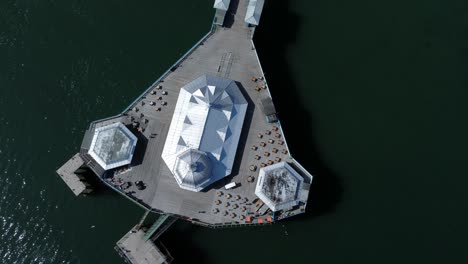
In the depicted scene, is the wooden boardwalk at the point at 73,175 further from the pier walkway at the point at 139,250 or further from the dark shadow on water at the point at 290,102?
the dark shadow on water at the point at 290,102

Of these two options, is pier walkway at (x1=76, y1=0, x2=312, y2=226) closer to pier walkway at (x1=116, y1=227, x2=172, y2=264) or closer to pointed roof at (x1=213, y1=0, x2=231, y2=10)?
pointed roof at (x1=213, y1=0, x2=231, y2=10)

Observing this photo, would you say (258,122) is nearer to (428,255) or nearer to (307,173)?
(307,173)

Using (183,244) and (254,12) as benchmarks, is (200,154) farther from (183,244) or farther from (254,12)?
(254,12)

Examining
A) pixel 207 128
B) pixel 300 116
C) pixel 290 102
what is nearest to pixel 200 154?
pixel 207 128

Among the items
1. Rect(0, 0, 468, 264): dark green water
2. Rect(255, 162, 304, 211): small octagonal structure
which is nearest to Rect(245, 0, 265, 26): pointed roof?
Rect(0, 0, 468, 264): dark green water

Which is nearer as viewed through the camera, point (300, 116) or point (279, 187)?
point (279, 187)

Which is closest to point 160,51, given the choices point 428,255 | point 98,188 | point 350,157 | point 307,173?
point 98,188
